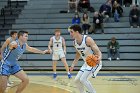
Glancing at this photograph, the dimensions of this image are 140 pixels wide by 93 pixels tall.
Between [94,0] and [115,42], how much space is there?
16.0 feet

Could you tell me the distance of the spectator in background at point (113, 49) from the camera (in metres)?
16.4

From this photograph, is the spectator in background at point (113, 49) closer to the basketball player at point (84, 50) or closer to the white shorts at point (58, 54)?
the white shorts at point (58, 54)

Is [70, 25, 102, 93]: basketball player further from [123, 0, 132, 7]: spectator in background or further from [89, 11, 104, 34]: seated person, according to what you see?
[123, 0, 132, 7]: spectator in background

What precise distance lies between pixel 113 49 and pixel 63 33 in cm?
320

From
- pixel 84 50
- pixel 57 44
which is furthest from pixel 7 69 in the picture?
pixel 57 44

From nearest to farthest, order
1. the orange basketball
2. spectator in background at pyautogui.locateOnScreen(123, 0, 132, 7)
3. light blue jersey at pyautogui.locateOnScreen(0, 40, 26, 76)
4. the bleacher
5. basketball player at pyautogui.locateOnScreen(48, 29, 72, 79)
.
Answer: the orange basketball → light blue jersey at pyautogui.locateOnScreen(0, 40, 26, 76) → basketball player at pyautogui.locateOnScreen(48, 29, 72, 79) → the bleacher → spectator in background at pyautogui.locateOnScreen(123, 0, 132, 7)

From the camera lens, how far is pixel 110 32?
18.1m

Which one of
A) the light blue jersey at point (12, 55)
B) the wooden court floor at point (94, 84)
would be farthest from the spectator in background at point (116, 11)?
the light blue jersey at point (12, 55)

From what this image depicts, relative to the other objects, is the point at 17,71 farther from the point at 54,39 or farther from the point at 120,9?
the point at 120,9

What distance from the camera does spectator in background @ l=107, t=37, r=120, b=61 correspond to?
16.4m

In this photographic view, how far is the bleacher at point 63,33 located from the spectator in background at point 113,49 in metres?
0.29

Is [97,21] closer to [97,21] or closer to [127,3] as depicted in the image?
[97,21]

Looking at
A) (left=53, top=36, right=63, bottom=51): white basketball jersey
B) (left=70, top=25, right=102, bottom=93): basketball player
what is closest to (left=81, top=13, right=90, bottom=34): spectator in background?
(left=53, top=36, right=63, bottom=51): white basketball jersey

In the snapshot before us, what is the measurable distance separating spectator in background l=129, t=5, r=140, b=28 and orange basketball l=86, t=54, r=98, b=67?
10691 millimetres
